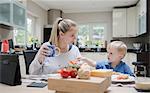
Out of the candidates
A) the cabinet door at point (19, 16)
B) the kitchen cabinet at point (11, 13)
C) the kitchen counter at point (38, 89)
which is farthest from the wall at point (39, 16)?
the kitchen counter at point (38, 89)

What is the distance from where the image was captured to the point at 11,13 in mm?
Answer: 4090

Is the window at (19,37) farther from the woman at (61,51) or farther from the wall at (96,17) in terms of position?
the woman at (61,51)

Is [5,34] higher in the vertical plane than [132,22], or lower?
lower

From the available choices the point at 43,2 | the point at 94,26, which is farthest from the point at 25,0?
the point at 94,26

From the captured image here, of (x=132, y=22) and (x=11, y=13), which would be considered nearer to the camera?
(x=11, y=13)

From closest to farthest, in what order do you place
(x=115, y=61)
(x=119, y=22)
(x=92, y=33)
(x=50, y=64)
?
(x=50, y=64) → (x=115, y=61) → (x=119, y=22) → (x=92, y=33)

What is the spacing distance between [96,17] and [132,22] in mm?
1435

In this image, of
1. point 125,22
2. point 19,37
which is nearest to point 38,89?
point 19,37

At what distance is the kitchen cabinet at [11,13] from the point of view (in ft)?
12.9

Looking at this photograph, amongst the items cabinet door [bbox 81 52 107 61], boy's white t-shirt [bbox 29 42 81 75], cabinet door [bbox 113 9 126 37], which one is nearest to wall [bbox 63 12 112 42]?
cabinet door [bbox 113 9 126 37]

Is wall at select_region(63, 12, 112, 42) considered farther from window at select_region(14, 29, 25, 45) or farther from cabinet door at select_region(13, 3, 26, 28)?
cabinet door at select_region(13, 3, 26, 28)

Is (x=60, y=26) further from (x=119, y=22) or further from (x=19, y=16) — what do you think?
(x=119, y=22)

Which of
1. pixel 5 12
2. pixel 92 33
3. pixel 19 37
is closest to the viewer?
pixel 5 12

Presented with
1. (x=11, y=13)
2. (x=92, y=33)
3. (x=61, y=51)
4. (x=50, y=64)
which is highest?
(x=11, y=13)
